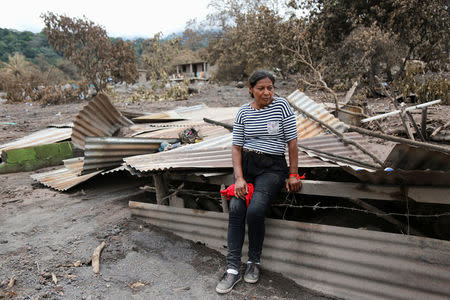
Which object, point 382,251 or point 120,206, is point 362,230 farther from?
point 120,206

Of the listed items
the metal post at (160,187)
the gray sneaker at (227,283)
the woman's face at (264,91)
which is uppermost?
the woman's face at (264,91)

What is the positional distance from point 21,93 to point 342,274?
1959 cm

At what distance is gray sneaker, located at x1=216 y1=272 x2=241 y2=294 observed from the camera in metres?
2.51

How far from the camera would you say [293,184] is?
254 centimetres

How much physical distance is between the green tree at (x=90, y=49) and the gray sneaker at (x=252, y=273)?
57.1ft

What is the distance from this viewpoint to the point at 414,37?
10.7 m

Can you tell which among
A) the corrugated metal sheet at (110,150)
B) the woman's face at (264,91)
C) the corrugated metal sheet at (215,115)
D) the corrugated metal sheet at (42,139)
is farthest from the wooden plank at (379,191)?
the corrugated metal sheet at (42,139)

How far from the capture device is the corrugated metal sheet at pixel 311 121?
4137 millimetres

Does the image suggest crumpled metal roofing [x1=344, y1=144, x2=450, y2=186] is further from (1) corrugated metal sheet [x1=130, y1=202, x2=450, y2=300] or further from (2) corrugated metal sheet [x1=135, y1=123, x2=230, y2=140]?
(2) corrugated metal sheet [x1=135, y1=123, x2=230, y2=140]

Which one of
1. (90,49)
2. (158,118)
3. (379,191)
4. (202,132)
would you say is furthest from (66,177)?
(90,49)

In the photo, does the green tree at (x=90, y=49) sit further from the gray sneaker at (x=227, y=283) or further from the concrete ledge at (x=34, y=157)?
the gray sneaker at (x=227, y=283)

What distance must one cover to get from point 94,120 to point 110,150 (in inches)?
67.1

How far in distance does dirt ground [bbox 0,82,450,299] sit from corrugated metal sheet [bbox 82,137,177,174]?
18.8 inches

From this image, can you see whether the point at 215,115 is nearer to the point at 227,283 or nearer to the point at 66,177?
the point at 66,177
